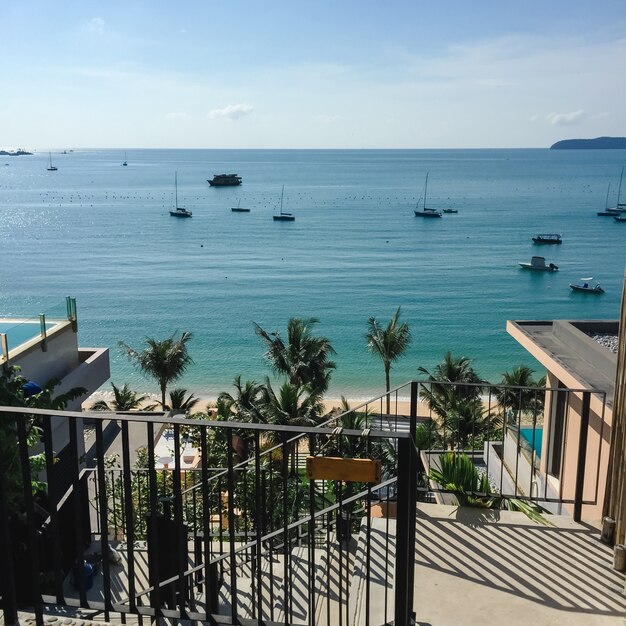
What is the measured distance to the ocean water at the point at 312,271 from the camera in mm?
45156

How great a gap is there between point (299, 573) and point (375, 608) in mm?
1670

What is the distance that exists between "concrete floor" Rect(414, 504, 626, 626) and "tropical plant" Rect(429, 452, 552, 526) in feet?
0.47

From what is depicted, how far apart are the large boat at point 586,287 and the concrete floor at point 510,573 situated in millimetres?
54581

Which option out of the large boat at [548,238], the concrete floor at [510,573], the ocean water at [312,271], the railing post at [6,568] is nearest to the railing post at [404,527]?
the concrete floor at [510,573]

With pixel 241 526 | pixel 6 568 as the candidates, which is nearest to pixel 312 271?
pixel 241 526

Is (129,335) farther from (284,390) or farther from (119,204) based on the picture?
(119,204)

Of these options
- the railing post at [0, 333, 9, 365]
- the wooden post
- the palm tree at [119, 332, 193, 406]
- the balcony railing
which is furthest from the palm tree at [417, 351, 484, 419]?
the wooden post

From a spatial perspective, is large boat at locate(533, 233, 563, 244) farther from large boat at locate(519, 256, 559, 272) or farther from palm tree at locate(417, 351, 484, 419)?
palm tree at locate(417, 351, 484, 419)

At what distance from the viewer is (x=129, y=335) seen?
47.3m

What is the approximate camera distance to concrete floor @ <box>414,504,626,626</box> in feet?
13.5

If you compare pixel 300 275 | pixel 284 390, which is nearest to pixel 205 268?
pixel 300 275

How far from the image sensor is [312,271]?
62.8m

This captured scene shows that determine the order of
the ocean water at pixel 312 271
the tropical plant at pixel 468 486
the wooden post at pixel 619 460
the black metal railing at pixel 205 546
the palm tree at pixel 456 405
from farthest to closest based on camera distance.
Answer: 1. the ocean water at pixel 312 271
2. the palm tree at pixel 456 405
3. the tropical plant at pixel 468 486
4. the wooden post at pixel 619 460
5. the black metal railing at pixel 205 546

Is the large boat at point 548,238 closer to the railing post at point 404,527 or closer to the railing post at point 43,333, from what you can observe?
the railing post at point 43,333
